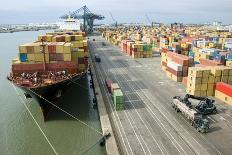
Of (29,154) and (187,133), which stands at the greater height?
(187,133)

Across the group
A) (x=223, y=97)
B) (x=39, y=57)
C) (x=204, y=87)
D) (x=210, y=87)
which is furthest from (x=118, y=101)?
(x=223, y=97)

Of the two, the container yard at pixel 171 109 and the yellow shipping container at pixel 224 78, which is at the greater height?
the yellow shipping container at pixel 224 78

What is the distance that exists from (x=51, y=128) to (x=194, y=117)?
53.7ft

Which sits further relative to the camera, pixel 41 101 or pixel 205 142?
pixel 41 101

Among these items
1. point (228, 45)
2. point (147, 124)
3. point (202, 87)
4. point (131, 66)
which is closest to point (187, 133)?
point (147, 124)

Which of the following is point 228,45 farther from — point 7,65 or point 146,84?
point 7,65

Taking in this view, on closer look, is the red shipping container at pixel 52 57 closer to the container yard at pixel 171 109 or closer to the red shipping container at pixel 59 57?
the red shipping container at pixel 59 57

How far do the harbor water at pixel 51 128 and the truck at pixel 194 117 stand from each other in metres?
9.86

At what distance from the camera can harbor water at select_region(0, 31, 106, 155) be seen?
26719mm

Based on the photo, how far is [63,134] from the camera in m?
29.7

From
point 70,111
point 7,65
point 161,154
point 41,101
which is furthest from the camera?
point 7,65

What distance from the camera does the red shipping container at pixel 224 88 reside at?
3459 centimetres

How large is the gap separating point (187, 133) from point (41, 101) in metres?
17.3

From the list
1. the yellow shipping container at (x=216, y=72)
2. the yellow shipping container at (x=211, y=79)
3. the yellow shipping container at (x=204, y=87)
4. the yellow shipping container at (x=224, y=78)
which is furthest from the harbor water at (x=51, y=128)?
the yellow shipping container at (x=224, y=78)
